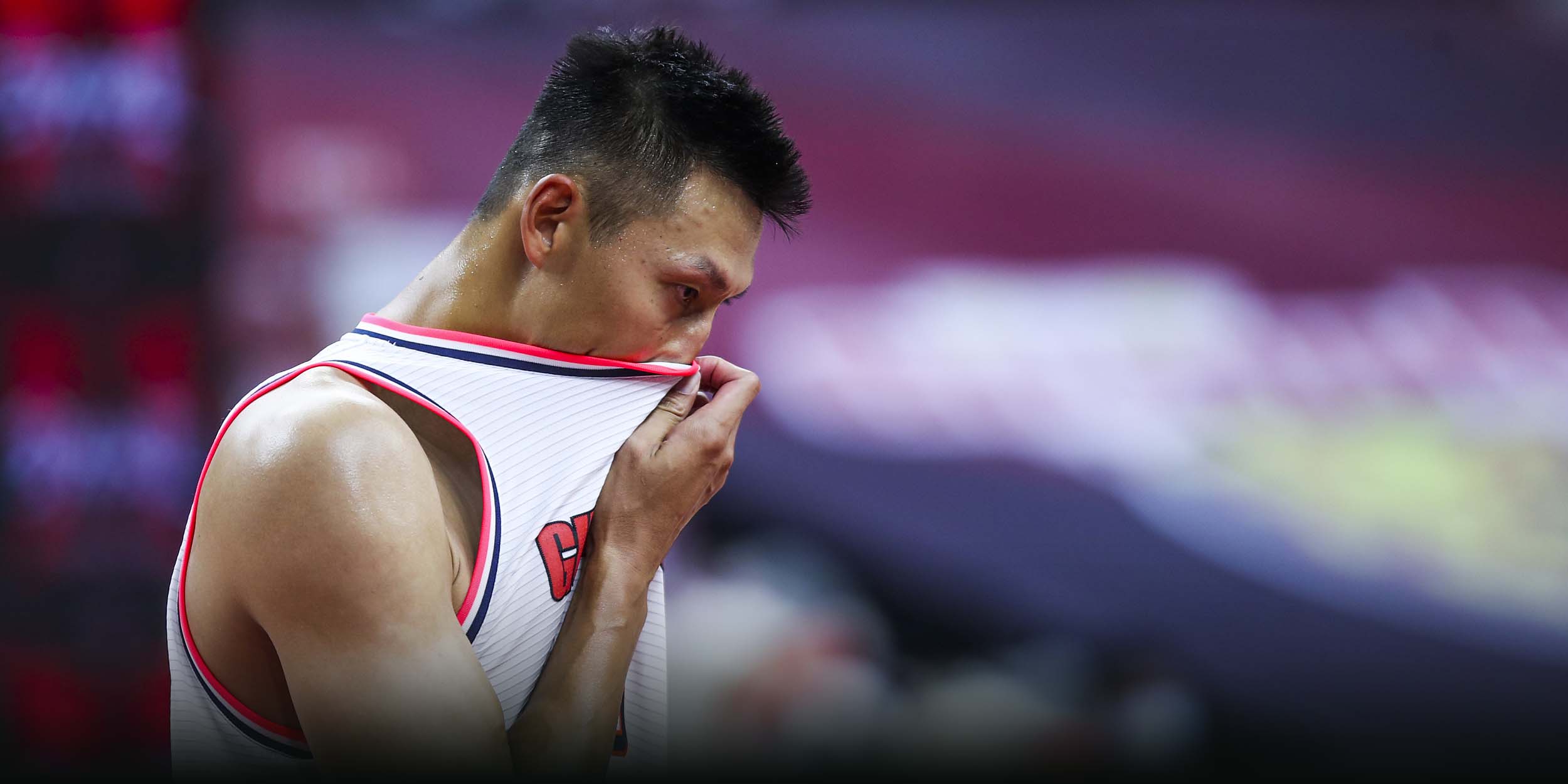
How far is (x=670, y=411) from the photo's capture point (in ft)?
5.39

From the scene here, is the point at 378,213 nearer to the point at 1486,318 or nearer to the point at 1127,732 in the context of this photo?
the point at 1127,732

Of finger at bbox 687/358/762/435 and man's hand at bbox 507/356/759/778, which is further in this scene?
finger at bbox 687/358/762/435

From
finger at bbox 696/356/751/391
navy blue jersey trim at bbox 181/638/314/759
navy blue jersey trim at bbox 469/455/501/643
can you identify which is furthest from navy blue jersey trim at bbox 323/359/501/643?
finger at bbox 696/356/751/391

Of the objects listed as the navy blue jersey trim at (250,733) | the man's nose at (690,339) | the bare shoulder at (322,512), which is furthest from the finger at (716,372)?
the navy blue jersey trim at (250,733)

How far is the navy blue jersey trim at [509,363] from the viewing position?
147 centimetres

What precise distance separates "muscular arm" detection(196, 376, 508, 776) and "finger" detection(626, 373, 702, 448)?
0.38 metres

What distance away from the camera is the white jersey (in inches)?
53.6

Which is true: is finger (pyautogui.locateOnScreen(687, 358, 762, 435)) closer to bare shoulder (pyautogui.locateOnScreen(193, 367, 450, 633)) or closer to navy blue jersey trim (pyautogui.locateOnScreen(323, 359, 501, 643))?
navy blue jersey trim (pyautogui.locateOnScreen(323, 359, 501, 643))

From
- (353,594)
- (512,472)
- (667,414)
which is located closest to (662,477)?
(667,414)

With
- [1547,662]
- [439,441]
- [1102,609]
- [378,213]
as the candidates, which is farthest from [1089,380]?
[439,441]

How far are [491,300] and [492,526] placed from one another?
1.08 ft

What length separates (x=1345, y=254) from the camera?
4500 millimetres

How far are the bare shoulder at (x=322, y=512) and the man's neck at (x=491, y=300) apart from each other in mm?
263

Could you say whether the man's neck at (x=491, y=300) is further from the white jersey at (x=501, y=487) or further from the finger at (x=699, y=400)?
the finger at (x=699, y=400)
